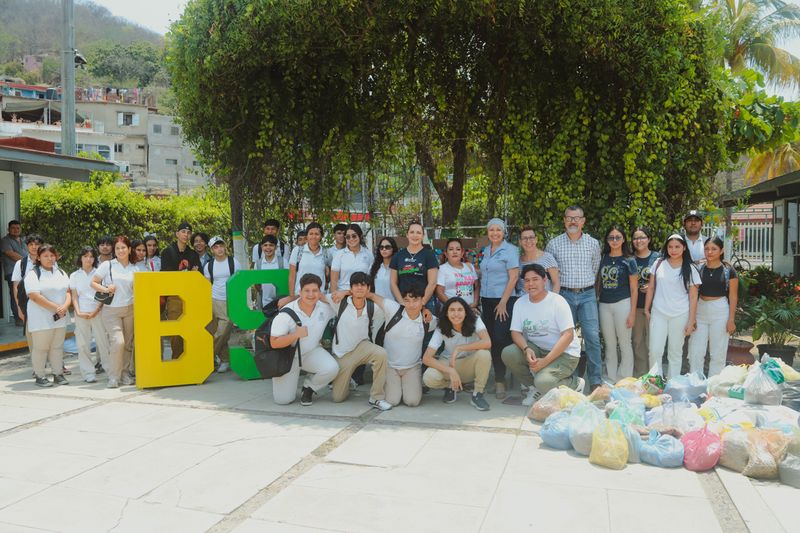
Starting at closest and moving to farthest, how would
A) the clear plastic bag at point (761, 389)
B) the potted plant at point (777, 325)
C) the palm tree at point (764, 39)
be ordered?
1. the clear plastic bag at point (761, 389)
2. the potted plant at point (777, 325)
3. the palm tree at point (764, 39)

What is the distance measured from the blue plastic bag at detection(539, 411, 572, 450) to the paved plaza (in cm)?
10

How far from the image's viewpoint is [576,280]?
6.68m

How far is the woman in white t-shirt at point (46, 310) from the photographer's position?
7.16 meters

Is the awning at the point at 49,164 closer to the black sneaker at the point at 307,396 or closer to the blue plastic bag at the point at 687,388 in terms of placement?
the black sneaker at the point at 307,396

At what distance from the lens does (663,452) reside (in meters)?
4.57

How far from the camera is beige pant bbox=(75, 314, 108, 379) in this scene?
7.39 meters

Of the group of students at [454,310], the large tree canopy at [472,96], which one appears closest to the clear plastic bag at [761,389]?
the group of students at [454,310]

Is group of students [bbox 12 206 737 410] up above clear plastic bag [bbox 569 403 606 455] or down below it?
above

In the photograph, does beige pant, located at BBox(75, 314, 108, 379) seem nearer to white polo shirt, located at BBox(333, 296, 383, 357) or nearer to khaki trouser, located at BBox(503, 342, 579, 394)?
white polo shirt, located at BBox(333, 296, 383, 357)

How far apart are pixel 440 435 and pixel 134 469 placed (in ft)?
7.58

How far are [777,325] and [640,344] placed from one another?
190 centimetres

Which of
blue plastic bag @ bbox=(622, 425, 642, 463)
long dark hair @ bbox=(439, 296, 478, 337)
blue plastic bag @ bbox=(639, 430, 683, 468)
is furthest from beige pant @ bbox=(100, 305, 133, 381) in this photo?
blue plastic bag @ bbox=(639, 430, 683, 468)

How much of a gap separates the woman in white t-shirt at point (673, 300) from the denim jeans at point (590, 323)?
0.52 m

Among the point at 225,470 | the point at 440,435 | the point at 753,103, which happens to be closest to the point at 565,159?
the point at 753,103
